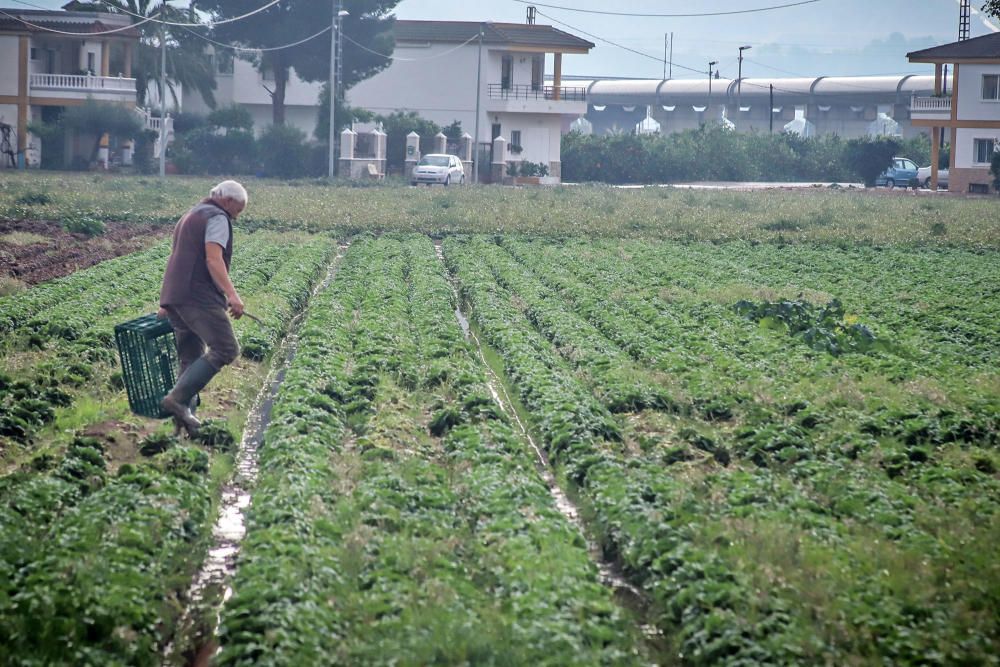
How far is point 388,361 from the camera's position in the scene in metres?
12.2

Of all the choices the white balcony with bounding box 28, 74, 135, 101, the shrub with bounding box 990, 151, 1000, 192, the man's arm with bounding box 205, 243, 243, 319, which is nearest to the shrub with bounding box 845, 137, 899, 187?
the shrub with bounding box 990, 151, 1000, 192

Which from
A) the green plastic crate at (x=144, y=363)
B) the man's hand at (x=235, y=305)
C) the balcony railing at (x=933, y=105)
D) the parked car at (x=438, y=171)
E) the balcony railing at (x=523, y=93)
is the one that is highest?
the balcony railing at (x=523, y=93)

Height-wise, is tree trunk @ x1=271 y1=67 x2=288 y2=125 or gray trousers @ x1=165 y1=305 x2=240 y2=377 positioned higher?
tree trunk @ x1=271 y1=67 x2=288 y2=125

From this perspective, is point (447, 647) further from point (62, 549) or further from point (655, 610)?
point (62, 549)

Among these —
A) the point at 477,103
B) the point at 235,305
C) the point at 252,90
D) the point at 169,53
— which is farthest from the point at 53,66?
the point at 235,305

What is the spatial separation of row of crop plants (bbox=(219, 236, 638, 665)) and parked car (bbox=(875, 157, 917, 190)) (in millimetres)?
58026

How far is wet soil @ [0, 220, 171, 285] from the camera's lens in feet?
65.8

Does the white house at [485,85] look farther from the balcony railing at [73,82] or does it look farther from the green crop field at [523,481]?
the green crop field at [523,481]

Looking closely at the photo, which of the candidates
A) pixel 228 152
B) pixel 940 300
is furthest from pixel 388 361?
pixel 228 152

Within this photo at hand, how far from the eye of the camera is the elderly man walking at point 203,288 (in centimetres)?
933

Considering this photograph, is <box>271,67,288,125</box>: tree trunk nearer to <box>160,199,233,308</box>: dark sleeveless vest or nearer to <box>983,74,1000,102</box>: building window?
<box>983,74,1000,102</box>: building window

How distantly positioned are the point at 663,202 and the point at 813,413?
3134 cm

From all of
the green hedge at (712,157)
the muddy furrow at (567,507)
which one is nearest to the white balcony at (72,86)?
the green hedge at (712,157)

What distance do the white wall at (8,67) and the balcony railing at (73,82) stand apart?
80cm
